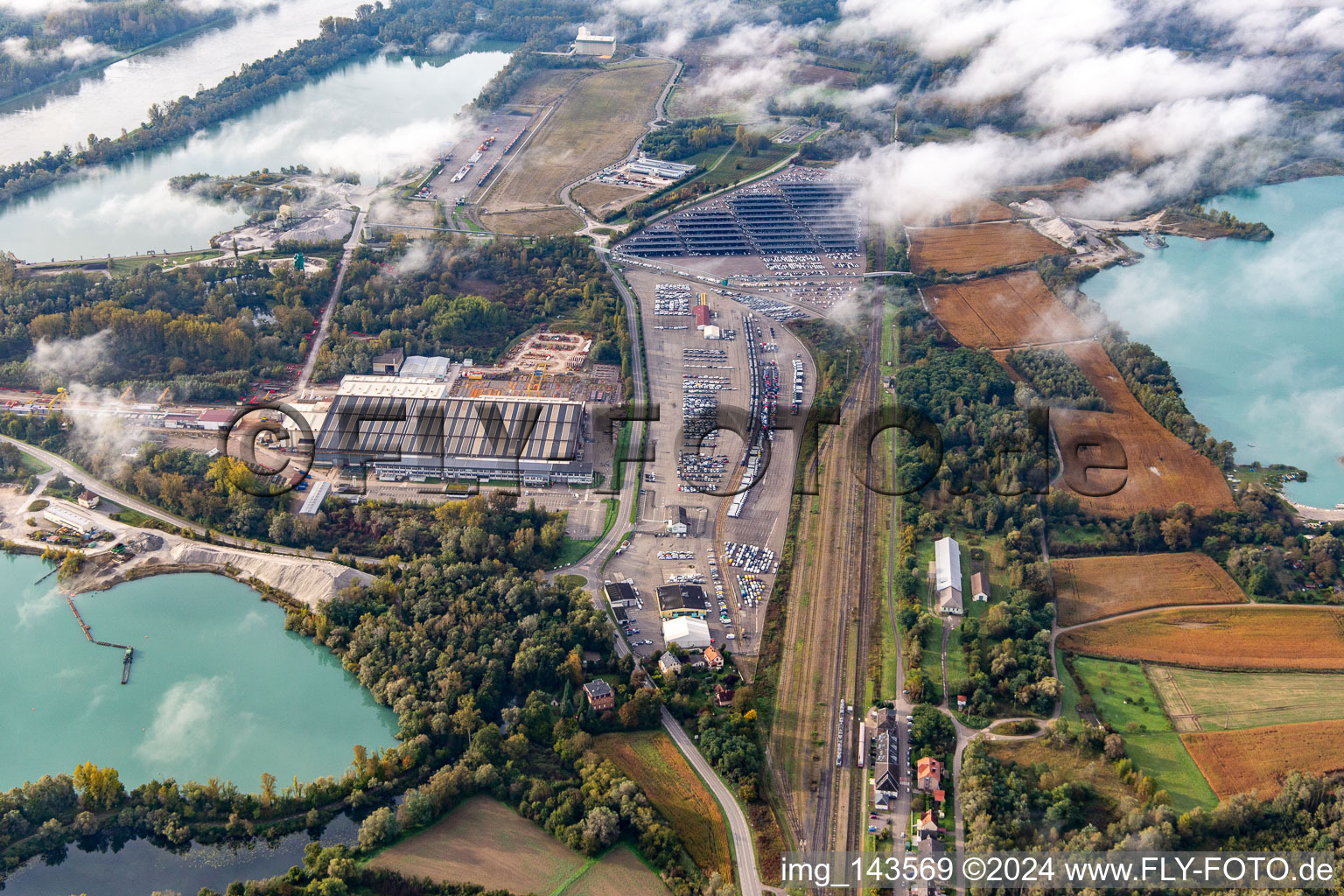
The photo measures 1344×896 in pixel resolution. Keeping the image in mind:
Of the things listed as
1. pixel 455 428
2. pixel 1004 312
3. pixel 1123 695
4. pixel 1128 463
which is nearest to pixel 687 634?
pixel 1123 695

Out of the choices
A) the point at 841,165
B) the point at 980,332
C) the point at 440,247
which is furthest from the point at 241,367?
the point at 841,165

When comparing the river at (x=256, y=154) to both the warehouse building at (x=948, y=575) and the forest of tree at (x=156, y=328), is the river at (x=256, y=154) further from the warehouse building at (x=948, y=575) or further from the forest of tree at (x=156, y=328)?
the warehouse building at (x=948, y=575)

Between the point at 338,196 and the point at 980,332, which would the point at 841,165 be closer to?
the point at 980,332

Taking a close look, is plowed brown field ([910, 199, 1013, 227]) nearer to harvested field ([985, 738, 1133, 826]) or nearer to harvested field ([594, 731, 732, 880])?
harvested field ([985, 738, 1133, 826])

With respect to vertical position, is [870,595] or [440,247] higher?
[440,247]

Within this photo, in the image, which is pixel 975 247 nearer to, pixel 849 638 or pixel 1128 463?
pixel 1128 463

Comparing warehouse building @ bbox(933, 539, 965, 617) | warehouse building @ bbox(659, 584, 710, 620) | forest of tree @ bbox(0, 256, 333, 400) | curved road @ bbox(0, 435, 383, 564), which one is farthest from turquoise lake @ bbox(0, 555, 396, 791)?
warehouse building @ bbox(933, 539, 965, 617)
